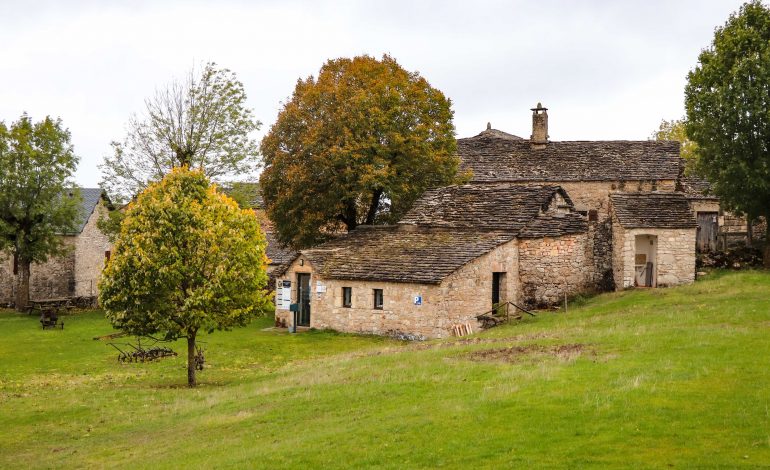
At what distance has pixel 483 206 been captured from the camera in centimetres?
4134

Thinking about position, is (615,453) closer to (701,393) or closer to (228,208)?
(701,393)

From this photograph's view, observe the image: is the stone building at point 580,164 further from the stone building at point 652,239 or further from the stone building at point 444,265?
the stone building at point 444,265

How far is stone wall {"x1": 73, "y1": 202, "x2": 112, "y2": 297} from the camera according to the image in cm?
5769

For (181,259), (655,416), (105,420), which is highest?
(181,259)

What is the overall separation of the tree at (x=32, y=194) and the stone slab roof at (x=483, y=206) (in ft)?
70.2

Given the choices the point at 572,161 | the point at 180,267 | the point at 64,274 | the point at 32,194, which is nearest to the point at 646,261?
the point at 572,161

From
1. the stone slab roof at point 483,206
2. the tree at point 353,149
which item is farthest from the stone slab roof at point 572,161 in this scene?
the stone slab roof at point 483,206

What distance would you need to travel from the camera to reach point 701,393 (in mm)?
15945

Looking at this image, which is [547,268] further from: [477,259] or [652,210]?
[652,210]

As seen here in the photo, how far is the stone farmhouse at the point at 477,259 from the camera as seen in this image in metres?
34.8

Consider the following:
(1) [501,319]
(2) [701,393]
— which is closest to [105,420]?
(2) [701,393]

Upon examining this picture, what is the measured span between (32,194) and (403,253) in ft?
80.7

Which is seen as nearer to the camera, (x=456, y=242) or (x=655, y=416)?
(x=655, y=416)

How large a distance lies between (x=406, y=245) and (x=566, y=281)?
7361 mm
